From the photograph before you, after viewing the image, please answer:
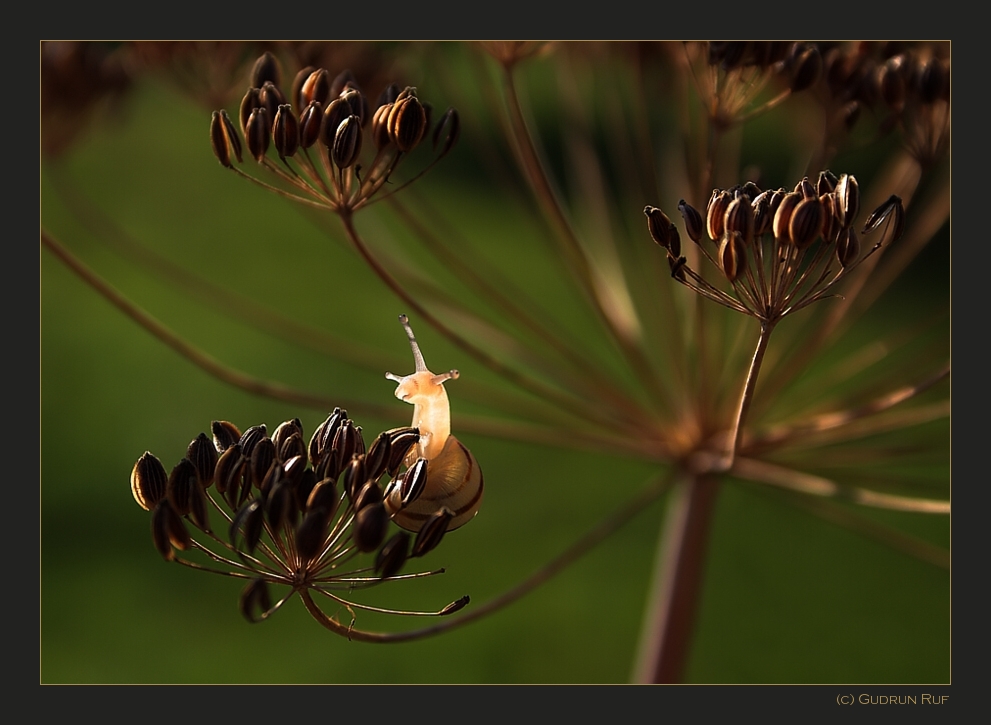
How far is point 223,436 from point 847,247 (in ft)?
2.71

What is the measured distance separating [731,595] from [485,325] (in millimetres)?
1955

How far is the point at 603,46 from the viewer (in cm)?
246

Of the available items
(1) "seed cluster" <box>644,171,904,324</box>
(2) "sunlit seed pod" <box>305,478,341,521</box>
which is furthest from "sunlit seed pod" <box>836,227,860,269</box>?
(2) "sunlit seed pod" <box>305,478,341,521</box>

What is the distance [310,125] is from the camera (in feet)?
4.36

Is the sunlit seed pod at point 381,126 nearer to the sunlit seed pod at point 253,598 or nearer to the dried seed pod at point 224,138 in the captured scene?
the dried seed pod at point 224,138

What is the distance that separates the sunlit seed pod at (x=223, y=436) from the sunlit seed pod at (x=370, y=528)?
240mm

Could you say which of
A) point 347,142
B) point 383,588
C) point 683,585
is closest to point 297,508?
point 347,142

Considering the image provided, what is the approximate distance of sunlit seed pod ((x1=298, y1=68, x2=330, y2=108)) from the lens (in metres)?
1.39

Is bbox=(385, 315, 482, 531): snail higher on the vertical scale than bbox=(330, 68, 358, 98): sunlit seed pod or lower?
lower

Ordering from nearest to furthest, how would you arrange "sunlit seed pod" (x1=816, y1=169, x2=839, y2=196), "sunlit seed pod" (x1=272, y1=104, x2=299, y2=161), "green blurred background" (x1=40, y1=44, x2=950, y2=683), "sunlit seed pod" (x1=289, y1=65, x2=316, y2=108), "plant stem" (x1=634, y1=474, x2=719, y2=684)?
"sunlit seed pod" (x1=816, y1=169, x2=839, y2=196)
"sunlit seed pod" (x1=272, y1=104, x2=299, y2=161)
"sunlit seed pod" (x1=289, y1=65, x2=316, y2=108)
"plant stem" (x1=634, y1=474, x2=719, y2=684)
"green blurred background" (x1=40, y1=44, x2=950, y2=683)

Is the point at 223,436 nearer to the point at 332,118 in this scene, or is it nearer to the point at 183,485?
the point at 183,485

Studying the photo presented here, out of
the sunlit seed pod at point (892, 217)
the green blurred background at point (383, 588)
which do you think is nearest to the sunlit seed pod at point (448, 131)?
the sunlit seed pod at point (892, 217)

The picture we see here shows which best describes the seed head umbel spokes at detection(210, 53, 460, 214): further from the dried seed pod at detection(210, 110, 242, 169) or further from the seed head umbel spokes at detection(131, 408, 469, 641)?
the seed head umbel spokes at detection(131, 408, 469, 641)

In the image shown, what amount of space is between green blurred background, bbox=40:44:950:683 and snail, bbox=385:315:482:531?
58 centimetres
